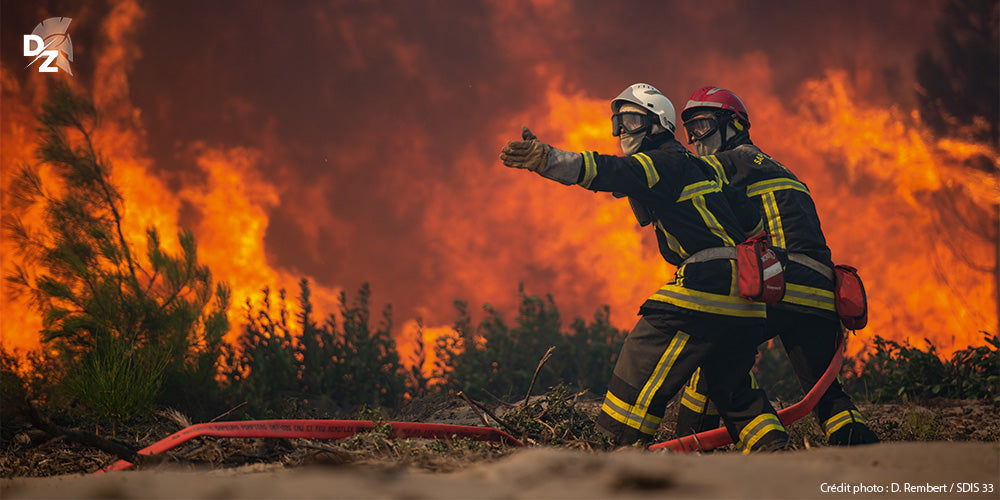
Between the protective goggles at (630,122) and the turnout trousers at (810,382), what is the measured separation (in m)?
1.44

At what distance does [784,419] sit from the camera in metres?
4.29

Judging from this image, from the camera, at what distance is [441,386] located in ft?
29.4

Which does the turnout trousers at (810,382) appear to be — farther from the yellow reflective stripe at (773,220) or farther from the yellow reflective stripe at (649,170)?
the yellow reflective stripe at (649,170)

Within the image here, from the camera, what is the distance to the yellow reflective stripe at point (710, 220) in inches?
161

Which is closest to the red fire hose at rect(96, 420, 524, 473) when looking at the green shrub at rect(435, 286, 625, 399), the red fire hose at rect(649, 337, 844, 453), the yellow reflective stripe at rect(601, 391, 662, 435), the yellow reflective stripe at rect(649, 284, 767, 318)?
the yellow reflective stripe at rect(601, 391, 662, 435)

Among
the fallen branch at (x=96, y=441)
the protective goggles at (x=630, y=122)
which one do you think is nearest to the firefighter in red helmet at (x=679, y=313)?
the protective goggles at (x=630, y=122)

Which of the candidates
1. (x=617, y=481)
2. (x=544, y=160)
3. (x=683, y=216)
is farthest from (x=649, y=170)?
(x=617, y=481)

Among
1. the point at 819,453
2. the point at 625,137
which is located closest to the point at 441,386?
the point at 625,137

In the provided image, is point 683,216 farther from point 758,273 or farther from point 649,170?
point 758,273

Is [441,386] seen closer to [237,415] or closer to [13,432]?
[237,415]

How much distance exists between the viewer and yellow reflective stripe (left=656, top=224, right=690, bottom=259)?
4.14 meters

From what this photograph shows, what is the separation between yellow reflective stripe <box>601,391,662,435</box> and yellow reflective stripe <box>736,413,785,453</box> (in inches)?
20.0

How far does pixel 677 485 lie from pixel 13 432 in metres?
5.67

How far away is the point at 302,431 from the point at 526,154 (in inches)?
72.1
